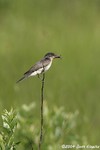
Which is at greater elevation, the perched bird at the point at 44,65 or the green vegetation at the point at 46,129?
the green vegetation at the point at 46,129

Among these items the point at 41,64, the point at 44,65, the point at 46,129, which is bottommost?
the point at 44,65

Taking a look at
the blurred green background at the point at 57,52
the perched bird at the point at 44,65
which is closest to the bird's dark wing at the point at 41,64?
the perched bird at the point at 44,65

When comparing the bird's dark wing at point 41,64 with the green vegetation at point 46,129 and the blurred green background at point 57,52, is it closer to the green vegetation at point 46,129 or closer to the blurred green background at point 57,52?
the green vegetation at point 46,129

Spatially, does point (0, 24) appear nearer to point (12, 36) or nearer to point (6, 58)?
point (12, 36)

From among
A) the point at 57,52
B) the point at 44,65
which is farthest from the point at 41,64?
the point at 57,52

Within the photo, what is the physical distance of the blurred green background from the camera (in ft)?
26.1

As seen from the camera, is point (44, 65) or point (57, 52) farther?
point (57, 52)

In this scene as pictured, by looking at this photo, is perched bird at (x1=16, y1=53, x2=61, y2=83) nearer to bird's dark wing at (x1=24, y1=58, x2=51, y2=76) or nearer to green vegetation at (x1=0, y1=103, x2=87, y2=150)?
bird's dark wing at (x1=24, y1=58, x2=51, y2=76)

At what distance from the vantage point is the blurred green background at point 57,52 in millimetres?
Answer: 7945

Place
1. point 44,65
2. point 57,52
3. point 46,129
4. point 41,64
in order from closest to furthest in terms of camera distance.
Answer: point 44,65
point 41,64
point 46,129
point 57,52

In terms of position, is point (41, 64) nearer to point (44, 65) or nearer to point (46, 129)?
point (44, 65)

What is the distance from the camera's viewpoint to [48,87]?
8.31m

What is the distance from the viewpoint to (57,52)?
9.31 metres

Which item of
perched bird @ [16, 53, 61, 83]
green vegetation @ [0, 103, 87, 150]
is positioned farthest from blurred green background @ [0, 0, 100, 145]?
perched bird @ [16, 53, 61, 83]
